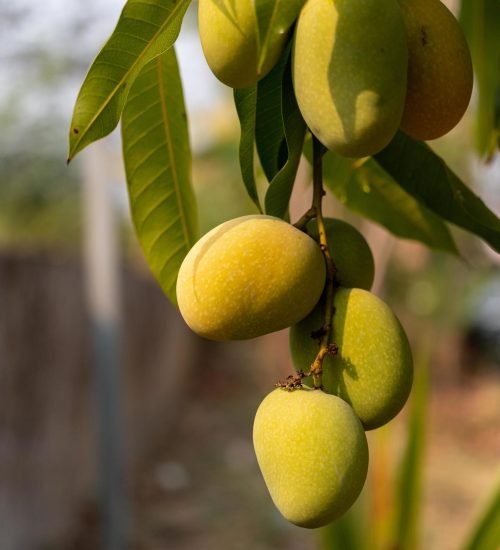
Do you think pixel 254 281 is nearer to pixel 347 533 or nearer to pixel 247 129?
pixel 247 129

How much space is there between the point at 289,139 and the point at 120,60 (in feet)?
0.37

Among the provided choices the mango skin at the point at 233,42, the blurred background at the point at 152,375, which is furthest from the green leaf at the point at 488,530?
the mango skin at the point at 233,42

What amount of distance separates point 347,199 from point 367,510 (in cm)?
116

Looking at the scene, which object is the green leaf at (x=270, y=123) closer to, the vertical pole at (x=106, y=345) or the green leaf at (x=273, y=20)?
the green leaf at (x=273, y=20)

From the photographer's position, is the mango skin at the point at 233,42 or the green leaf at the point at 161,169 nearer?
the mango skin at the point at 233,42

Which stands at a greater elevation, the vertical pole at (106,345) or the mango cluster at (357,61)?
the mango cluster at (357,61)

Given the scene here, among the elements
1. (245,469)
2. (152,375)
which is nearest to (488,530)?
(245,469)

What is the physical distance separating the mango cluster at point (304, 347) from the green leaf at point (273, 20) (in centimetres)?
10

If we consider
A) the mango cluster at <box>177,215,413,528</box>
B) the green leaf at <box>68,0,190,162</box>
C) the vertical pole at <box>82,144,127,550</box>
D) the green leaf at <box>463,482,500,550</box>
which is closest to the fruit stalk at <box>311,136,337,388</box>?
the mango cluster at <box>177,215,413,528</box>

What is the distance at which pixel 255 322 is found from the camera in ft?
1.62

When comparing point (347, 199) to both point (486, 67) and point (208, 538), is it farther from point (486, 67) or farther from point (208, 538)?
point (208, 538)

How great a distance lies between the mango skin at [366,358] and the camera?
50cm

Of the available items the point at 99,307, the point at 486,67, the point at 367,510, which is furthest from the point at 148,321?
the point at 486,67

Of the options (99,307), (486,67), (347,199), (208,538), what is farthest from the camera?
(208,538)
